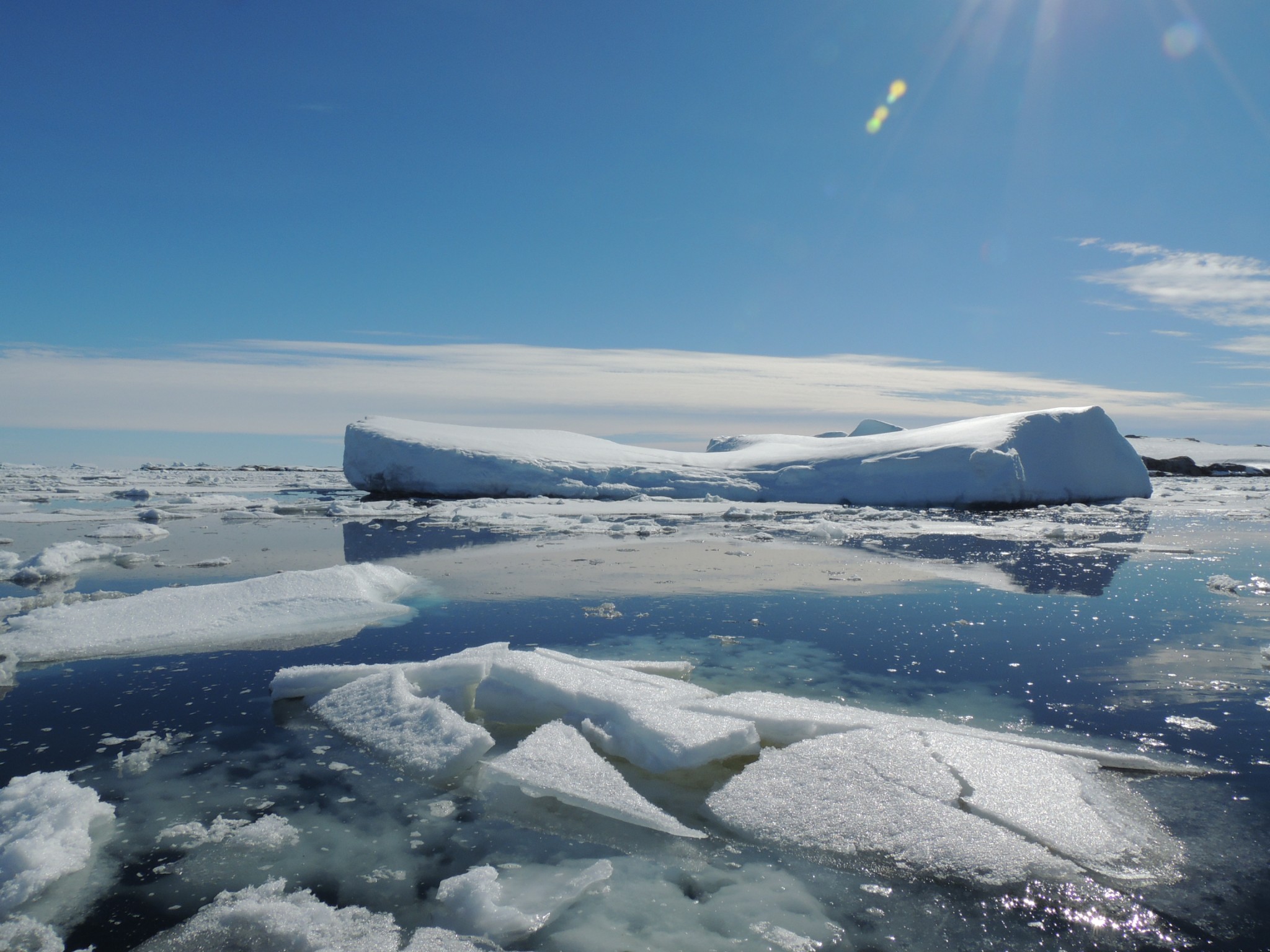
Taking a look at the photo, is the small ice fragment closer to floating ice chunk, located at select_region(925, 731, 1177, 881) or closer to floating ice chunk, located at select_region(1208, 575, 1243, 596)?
floating ice chunk, located at select_region(925, 731, 1177, 881)

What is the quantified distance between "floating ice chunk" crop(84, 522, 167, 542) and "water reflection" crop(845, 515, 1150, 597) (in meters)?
8.39

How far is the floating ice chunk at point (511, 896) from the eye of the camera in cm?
167

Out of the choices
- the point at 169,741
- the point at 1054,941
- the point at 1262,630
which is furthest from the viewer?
the point at 1262,630

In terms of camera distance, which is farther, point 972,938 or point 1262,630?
point 1262,630

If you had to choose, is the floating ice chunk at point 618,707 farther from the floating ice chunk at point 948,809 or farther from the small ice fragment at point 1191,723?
the small ice fragment at point 1191,723

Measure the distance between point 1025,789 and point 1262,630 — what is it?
322 cm

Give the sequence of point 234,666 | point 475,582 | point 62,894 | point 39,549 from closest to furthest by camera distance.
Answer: point 62,894 < point 234,666 < point 475,582 < point 39,549

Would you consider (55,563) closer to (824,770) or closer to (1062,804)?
(824,770)

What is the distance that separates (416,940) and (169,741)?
61.1 inches

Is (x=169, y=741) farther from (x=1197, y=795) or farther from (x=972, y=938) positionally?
(x=1197, y=795)

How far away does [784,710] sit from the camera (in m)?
2.76

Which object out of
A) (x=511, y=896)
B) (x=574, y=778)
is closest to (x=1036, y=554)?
(x=574, y=778)

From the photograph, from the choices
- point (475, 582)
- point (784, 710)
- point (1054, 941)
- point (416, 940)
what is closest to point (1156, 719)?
point (784, 710)

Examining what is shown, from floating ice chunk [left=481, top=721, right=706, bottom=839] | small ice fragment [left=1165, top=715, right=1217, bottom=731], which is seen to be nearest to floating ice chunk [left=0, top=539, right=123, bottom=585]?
floating ice chunk [left=481, top=721, right=706, bottom=839]
